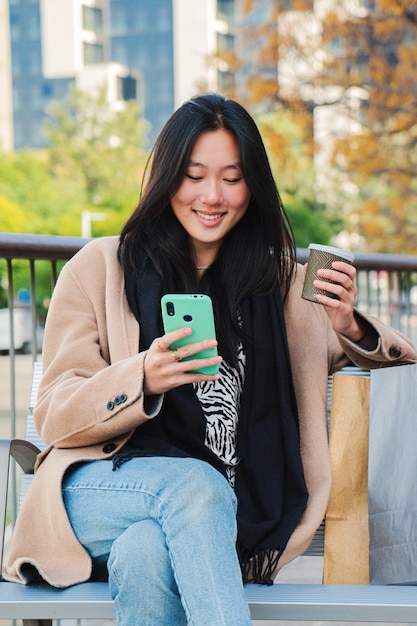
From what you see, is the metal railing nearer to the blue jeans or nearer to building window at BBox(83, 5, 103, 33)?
the blue jeans

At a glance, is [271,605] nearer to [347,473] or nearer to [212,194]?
[347,473]

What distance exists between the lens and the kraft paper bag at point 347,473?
106 inches

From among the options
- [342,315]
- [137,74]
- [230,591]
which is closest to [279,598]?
[230,591]

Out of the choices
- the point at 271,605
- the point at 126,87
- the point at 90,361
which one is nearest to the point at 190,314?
the point at 90,361

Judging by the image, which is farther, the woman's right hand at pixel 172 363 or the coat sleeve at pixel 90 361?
the coat sleeve at pixel 90 361

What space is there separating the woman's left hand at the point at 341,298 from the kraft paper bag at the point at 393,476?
14cm

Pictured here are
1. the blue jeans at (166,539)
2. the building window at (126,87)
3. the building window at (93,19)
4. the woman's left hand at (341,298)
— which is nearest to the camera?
the blue jeans at (166,539)

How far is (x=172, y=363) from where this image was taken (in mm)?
2236

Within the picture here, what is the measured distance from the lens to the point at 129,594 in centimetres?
215

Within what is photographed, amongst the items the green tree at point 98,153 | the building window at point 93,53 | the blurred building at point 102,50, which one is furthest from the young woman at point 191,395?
the building window at point 93,53

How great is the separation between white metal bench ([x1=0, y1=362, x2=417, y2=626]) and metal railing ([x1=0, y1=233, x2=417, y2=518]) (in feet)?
3.71

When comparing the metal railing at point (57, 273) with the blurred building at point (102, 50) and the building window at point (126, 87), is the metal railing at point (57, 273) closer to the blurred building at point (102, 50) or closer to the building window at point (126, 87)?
the blurred building at point (102, 50)

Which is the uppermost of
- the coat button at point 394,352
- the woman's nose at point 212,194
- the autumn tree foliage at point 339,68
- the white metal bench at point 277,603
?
the autumn tree foliage at point 339,68

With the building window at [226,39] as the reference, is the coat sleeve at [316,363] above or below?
below
